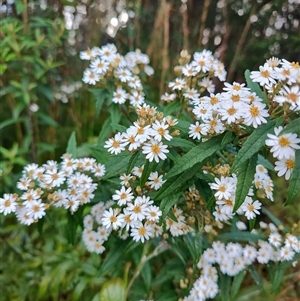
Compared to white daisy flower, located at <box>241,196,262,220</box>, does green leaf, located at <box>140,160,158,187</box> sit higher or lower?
higher

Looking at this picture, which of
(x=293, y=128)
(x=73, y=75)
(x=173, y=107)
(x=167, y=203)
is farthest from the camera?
(x=73, y=75)

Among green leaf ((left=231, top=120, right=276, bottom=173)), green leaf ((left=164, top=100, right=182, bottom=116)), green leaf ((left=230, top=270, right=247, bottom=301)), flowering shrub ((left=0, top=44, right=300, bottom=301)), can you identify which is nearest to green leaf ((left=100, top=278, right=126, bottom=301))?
flowering shrub ((left=0, top=44, right=300, bottom=301))

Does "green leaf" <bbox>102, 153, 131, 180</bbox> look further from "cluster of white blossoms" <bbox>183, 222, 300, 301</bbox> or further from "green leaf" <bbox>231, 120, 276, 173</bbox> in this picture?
"cluster of white blossoms" <bbox>183, 222, 300, 301</bbox>

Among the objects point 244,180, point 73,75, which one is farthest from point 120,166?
point 73,75

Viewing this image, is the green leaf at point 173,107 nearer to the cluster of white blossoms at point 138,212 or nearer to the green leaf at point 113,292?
the cluster of white blossoms at point 138,212

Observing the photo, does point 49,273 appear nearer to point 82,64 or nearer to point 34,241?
point 34,241

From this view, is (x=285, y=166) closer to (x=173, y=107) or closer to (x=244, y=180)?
(x=244, y=180)
